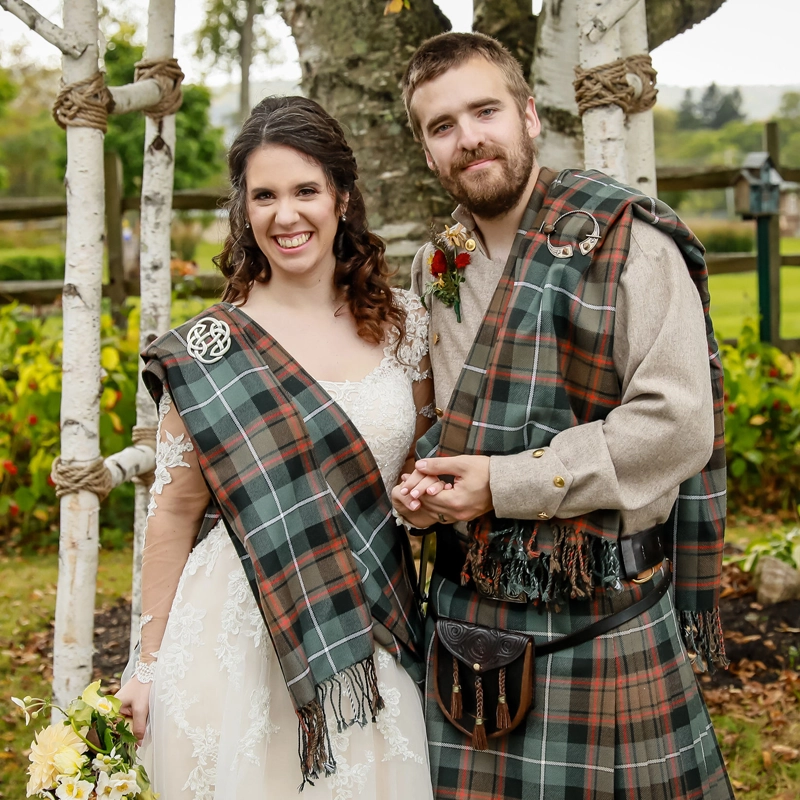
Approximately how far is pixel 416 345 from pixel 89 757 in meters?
1.17

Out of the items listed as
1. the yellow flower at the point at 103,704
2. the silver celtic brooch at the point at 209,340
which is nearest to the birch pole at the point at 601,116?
the silver celtic brooch at the point at 209,340

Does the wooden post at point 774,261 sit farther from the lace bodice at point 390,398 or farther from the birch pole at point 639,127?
the lace bodice at point 390,398

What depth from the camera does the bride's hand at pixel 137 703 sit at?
1.97 m

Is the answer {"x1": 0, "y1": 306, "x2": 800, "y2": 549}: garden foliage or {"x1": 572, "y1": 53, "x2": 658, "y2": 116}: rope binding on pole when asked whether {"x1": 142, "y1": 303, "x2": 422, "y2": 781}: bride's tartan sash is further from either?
{"x1": 0, "y1": 306, "x2": 800, "y2": 549}: garden foliage

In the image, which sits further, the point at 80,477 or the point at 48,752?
the point at 80,477

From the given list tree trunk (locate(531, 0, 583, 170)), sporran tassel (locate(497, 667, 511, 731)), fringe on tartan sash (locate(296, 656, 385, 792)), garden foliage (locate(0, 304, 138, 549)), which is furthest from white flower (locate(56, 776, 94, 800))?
garden foliage (locate(0, 304, 138, 549))

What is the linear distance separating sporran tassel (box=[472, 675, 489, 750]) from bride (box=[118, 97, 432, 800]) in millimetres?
130

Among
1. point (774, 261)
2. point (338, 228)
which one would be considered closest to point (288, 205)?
point (338, 228)

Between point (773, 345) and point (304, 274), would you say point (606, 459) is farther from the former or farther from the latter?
point (773, 345)

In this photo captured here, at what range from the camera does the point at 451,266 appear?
6.83 ft

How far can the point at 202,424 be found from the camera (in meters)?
1.89

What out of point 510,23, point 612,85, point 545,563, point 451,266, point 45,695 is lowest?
point 45,695

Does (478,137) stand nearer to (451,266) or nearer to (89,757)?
(451,266)

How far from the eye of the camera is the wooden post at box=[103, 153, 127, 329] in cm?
630
